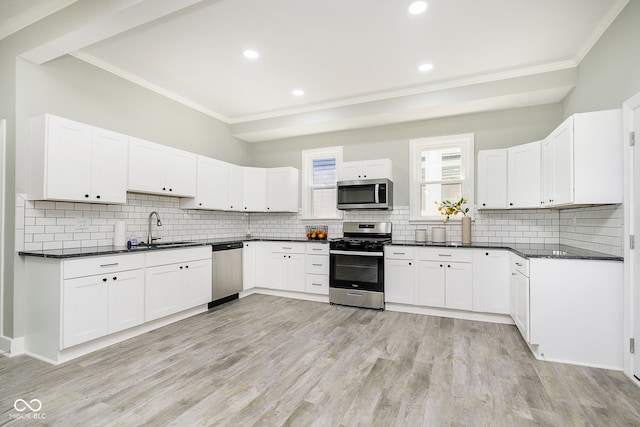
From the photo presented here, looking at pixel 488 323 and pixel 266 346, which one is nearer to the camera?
pixel 266 346

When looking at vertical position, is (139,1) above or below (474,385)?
above

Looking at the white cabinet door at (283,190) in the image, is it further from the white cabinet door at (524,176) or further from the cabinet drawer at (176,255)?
the white cabinet door at (524,176)

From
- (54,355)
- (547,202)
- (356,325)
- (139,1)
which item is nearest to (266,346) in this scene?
(356,325)

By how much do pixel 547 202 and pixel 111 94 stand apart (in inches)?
202

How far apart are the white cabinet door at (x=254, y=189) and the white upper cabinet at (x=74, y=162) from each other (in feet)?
7.01

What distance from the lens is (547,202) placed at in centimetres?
347

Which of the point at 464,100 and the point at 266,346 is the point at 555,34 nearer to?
the point at 464,100

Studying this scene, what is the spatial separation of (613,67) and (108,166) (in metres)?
4.93

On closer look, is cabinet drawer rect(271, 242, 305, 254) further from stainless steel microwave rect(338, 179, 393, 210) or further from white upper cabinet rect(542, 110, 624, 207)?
white upper cabinet rect(542, 110, 624, 207)

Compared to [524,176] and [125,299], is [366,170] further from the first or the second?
[125,299]

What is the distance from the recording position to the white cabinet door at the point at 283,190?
5516 millimetres

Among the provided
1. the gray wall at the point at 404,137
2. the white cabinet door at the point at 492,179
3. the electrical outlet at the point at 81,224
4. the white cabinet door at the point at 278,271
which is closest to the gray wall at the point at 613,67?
the gray wall at the point at 404,137

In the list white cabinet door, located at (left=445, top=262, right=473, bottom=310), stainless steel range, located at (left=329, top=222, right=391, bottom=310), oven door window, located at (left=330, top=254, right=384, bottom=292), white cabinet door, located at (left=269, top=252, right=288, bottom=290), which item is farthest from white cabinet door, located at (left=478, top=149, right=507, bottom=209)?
white cabinet door, located at (left=269, top=252, right=288, bottom=290)

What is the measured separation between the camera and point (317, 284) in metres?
4.87
